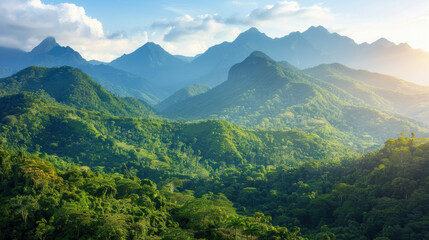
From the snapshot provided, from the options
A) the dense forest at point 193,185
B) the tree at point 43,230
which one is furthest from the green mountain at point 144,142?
the tree at point 43,230

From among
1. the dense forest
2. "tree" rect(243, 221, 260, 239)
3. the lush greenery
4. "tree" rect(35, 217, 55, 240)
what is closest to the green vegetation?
the dense forest

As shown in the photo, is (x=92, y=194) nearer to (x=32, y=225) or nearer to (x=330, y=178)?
(x=32, y=225)

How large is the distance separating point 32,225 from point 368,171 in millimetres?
73328

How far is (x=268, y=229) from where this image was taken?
43250 mm

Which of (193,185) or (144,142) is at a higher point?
(144,142)

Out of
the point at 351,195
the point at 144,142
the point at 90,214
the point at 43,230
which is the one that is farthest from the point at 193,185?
the point at 43,230

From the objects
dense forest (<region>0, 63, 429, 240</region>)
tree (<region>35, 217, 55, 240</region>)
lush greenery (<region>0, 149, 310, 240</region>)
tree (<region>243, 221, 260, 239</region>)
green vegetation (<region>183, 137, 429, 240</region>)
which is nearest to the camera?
tree (<region>35, 217, 55, 240</region>)

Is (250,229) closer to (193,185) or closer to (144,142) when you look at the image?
(193,185)

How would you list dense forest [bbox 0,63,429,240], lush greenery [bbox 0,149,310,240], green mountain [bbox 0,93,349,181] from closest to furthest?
lush greenery [bbox 0,149,310,240] → dense forest [bbox 0,63,429,240] → green mountain [bbox 0,93,349,181]

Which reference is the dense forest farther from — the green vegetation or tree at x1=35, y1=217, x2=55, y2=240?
the green vegetation

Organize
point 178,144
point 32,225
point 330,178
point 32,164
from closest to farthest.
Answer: point 32,225 < point 32,164 < point 330,178 < point 178,144

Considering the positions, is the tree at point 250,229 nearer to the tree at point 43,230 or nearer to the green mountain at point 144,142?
the tree at point 43,230

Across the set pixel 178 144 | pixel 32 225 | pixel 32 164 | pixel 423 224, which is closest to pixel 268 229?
pixel 423 224

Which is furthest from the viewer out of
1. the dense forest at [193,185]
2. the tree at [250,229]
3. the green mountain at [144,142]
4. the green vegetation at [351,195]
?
the green mountain at [144,142]
